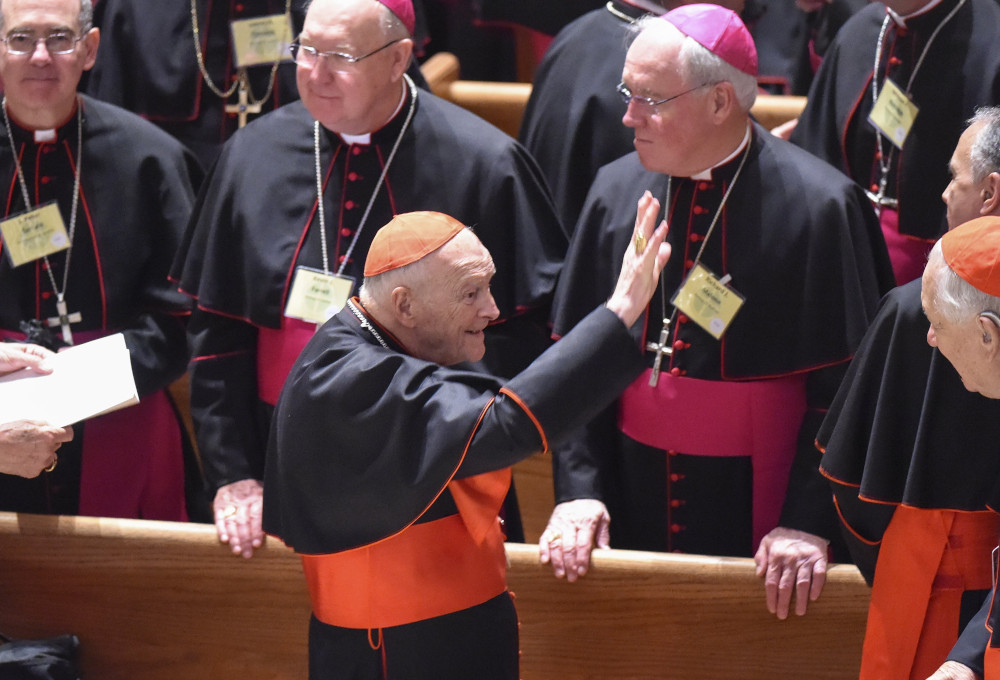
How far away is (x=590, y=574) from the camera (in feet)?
10.7

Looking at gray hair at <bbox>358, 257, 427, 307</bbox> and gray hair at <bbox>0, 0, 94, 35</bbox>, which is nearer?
gray hair at <bbox>358, 257, 427, 307</bbox>

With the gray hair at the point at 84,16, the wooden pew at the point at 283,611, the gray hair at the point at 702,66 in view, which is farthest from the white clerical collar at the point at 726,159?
the gray hair at the point at 84,16

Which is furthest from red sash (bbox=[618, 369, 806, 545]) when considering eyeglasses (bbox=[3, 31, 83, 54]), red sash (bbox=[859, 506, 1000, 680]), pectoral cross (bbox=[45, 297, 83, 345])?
eyeglasses (bbox=[3, 31, 83, 54])

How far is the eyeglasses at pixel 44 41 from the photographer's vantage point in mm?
3773

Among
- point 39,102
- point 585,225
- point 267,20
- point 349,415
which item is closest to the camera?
point 349,415

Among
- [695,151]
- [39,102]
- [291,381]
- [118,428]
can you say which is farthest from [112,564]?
[695,151]

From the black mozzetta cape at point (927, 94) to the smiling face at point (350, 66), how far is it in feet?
4.74

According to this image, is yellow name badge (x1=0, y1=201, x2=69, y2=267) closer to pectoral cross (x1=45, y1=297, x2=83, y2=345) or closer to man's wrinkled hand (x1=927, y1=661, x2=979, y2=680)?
pectoral cross (x1=45, y1=297, x2=83, y2=345)

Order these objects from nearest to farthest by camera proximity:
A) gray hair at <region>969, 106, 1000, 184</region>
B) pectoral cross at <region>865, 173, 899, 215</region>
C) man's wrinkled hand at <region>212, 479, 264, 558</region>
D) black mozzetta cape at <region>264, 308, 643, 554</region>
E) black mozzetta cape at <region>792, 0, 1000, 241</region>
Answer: black mozzetta cape at <region>264, 308, 643, 554</region>, gray hair at <region>969, 106, 1000, 184</region>, man's wrinkled hand at <region>212, 479, 264, 558</region>, black mozzetta cape at <region>792, 0, 1000, 241</region>, pectoral cross at <region>865, 173, 899, 215</region>

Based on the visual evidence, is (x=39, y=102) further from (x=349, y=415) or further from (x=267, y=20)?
(x=349, y=415)

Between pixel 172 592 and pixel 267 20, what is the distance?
2078 millimetres

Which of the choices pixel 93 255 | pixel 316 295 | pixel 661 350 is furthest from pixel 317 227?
pixel 661 350

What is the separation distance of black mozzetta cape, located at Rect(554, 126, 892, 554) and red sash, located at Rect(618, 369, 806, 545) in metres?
0.03

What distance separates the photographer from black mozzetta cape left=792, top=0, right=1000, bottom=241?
399 cm
